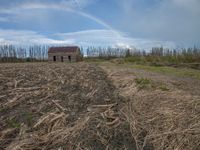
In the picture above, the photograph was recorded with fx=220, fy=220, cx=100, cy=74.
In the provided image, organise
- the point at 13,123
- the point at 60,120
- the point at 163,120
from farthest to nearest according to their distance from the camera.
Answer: the point at 163,120 → the point at 60,120 → the point at 13,123

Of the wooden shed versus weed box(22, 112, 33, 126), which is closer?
weed box(22, 112, 33, 126)

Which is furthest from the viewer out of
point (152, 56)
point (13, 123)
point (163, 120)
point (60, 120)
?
point (152, 56)

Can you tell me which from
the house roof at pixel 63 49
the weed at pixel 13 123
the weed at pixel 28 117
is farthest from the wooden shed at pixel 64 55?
the weed at pixel 13 123

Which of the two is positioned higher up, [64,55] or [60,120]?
[64,55]

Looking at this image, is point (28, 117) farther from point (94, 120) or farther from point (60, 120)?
point (94, 120)

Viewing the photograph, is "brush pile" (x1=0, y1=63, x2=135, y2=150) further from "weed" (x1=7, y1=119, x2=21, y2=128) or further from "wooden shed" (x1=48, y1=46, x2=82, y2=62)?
"wooden shed" (x1=48, y1=46, x2=82, y2=62)

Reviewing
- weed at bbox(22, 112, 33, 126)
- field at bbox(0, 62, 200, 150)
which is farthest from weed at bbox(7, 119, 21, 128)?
weed at bbox(22, 112, 33, 126)

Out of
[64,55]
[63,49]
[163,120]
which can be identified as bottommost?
[163,120]

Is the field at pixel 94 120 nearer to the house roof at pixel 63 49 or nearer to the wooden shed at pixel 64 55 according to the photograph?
the wooden shed at pixel 64 55

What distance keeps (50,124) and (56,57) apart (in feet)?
122

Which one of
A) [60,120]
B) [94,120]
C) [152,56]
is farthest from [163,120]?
[152,56]

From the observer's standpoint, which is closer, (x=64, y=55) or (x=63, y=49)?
(x=64, y=55)

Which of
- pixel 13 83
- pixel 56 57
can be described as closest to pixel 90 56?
pixel 56 57

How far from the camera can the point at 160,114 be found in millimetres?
Result: 3814
